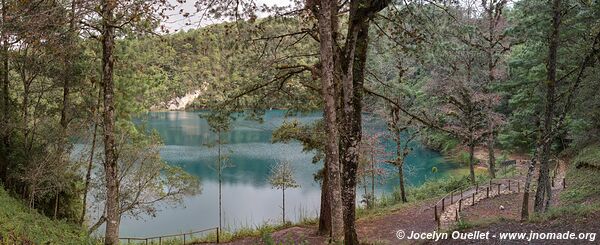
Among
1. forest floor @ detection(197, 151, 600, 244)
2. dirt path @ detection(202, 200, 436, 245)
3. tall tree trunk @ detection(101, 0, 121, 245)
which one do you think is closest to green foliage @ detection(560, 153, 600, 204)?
forest floor @ detection(197, 151, 600, 244)

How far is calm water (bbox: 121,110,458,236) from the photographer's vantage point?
22906 mm

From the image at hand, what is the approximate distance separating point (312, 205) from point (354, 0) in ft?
63.2

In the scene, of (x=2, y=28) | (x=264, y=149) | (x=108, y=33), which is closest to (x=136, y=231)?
(x=108, y=33)

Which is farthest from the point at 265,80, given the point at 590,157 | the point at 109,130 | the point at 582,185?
the point at 590,157

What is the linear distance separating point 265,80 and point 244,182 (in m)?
21.6

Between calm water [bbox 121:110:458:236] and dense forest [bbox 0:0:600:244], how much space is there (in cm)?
271

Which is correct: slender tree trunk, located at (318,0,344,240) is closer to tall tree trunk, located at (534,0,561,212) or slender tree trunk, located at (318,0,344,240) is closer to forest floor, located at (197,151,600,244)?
forest floor, located at (197,151,600,244)

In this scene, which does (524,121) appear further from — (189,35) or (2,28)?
(2,28)

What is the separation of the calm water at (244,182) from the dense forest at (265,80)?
2712mm

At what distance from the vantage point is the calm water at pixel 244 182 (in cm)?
2291

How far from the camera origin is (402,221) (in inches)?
608

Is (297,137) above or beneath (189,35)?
beneath

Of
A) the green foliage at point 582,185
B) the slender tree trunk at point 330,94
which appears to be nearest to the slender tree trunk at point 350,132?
the slender tree trunk at point 330,94

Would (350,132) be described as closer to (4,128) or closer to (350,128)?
(350,128)
